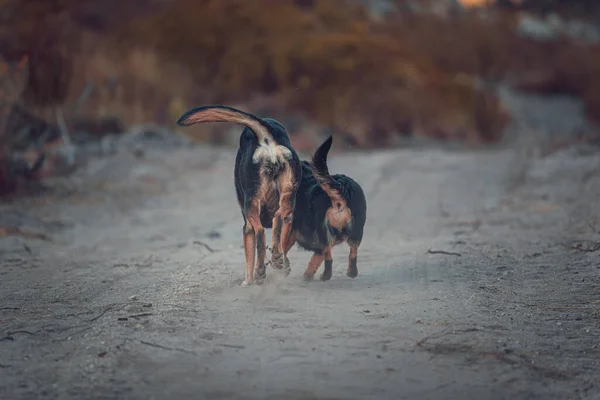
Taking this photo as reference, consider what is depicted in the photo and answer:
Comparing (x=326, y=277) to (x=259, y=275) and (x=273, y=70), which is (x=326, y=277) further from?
(x=273, y=70)

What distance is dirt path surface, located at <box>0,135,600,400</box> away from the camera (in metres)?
4.16

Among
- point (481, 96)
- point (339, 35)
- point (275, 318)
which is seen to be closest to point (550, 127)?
point (481, 96)

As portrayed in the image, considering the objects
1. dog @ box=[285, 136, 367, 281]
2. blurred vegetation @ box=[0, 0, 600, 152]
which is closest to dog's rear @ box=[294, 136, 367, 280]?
dog @ box=[285, 136, 367, 281]

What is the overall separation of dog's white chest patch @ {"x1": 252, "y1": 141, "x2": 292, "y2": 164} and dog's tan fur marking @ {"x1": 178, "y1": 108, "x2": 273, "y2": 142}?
0.05 meters

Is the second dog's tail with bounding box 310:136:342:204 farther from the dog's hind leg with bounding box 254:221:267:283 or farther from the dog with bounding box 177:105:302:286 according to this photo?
the dog's hind leg with bounding box 254:221:267:283

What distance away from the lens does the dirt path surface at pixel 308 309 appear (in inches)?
164

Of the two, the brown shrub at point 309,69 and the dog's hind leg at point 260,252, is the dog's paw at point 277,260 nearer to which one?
the dog's hind leg at point 260,252

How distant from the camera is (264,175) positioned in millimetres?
5891

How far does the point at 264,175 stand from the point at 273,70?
19.0 meters

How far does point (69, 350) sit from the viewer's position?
4688 millimetres

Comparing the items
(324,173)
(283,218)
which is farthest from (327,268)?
(324,173)

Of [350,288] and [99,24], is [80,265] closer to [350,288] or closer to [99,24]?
[350,288]

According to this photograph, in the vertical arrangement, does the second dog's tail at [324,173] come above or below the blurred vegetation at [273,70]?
below

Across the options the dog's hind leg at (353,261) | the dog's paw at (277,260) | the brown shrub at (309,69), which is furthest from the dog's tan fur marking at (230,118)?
the brown shrub at (309,69)
